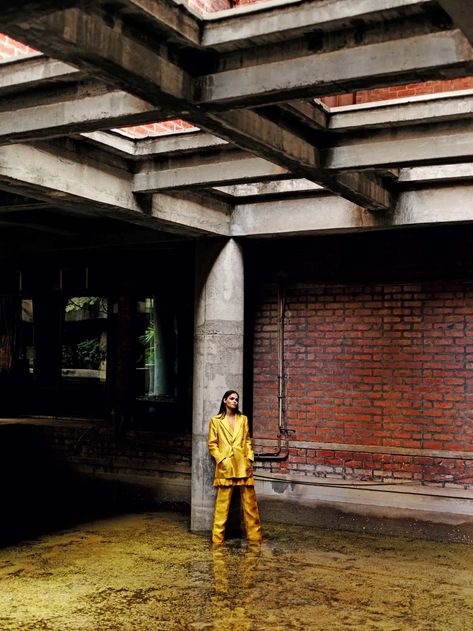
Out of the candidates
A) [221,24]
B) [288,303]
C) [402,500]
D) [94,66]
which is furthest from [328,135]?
[402,500]

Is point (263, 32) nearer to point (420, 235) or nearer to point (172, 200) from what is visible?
point (172, 200)

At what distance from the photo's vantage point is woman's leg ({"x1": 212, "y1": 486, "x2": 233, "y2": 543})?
8.08m

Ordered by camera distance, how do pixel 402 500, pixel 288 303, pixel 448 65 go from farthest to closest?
pixel 288 303 < pixel 402 500 < pixel 448 65

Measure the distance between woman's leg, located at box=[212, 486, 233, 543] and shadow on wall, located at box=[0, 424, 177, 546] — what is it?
78.8 inches

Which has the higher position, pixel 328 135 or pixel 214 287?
pixel 328 135

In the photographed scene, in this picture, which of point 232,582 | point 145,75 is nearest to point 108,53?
point 145,75

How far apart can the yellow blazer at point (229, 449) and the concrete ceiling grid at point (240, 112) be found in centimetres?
215

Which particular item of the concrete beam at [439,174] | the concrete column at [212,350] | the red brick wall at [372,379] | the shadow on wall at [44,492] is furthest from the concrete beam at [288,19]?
the shadow on wall at [44,492]

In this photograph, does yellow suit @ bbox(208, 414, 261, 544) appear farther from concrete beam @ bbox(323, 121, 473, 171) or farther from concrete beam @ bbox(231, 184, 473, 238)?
concrete beam @ bbox(323, 121, 473, 171)

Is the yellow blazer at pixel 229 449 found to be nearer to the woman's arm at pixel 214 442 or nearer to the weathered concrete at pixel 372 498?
the woman's arm at pixel 214 442

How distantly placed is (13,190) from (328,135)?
2.64 metres

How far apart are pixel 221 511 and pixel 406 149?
14.6 feet

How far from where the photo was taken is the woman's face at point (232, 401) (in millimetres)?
8234

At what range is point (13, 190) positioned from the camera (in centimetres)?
630
